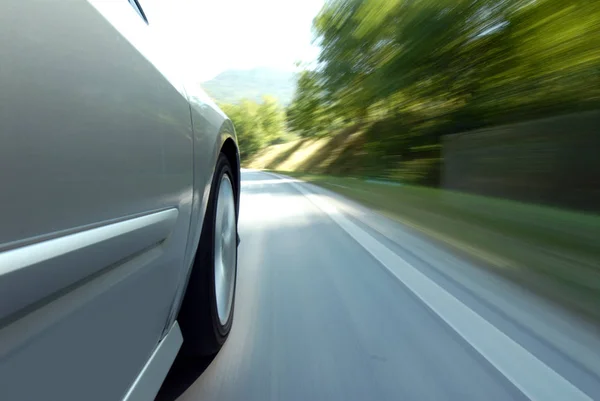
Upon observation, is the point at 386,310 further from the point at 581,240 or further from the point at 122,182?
the point at 581,240

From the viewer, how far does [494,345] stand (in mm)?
2807

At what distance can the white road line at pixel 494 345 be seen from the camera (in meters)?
2.28

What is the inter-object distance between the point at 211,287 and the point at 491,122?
474 inches

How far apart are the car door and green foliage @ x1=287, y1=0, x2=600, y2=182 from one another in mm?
9523

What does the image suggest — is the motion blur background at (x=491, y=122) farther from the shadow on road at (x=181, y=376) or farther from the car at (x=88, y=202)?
the car at (x=88, y=202)

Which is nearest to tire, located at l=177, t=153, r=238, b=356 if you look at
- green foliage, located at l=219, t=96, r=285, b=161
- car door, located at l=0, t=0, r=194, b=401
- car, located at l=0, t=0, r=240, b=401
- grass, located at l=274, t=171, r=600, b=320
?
car, located at l=0, t=0, r=240, b=401

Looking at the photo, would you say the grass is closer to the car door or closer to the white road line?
the white road line

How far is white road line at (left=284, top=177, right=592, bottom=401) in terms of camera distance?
2.28m

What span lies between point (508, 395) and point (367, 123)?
26246 millimetres

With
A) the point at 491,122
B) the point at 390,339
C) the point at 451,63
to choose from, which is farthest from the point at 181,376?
the point at 451,63

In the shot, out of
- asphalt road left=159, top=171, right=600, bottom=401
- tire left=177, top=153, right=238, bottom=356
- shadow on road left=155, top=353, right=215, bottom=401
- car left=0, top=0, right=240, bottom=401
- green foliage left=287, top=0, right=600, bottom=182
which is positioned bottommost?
asphalt road left=159, top=171, right=600, bottom=401

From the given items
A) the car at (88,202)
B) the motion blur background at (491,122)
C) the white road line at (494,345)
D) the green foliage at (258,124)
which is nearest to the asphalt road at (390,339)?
the white road line at (494,345)

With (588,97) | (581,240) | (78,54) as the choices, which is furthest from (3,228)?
(588,97)

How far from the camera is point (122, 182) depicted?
135 cm
